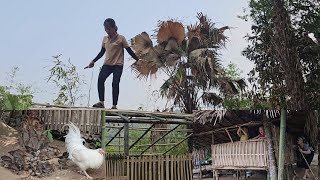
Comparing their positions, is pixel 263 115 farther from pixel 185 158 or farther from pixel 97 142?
pixel 97 142

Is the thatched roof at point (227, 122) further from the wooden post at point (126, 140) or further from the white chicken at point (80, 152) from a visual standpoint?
the white chicken at point (80, 152)

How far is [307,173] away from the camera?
20.1 ft

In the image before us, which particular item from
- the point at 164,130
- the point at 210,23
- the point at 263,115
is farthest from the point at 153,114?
the point at 210,23

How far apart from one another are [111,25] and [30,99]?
1205 mm

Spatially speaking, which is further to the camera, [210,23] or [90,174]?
[210,23]

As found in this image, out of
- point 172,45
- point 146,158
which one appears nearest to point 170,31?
point 172,45

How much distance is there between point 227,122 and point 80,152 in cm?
234

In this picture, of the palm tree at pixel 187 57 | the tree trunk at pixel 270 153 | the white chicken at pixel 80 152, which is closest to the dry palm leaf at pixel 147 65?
the palm tree at pixel 187 57

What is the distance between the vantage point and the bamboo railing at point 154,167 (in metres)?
4.96

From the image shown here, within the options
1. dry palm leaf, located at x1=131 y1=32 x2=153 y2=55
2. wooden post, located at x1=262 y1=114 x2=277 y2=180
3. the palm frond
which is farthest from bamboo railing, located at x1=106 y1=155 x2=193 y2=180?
the palm frond

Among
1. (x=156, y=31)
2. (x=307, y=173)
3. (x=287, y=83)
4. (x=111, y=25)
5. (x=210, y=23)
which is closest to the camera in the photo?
(x=111, y=25)

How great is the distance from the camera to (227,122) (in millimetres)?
5258

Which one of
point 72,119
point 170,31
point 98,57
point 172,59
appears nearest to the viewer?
point 72,119

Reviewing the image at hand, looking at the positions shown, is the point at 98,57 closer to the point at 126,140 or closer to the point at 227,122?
the point at 126,140
